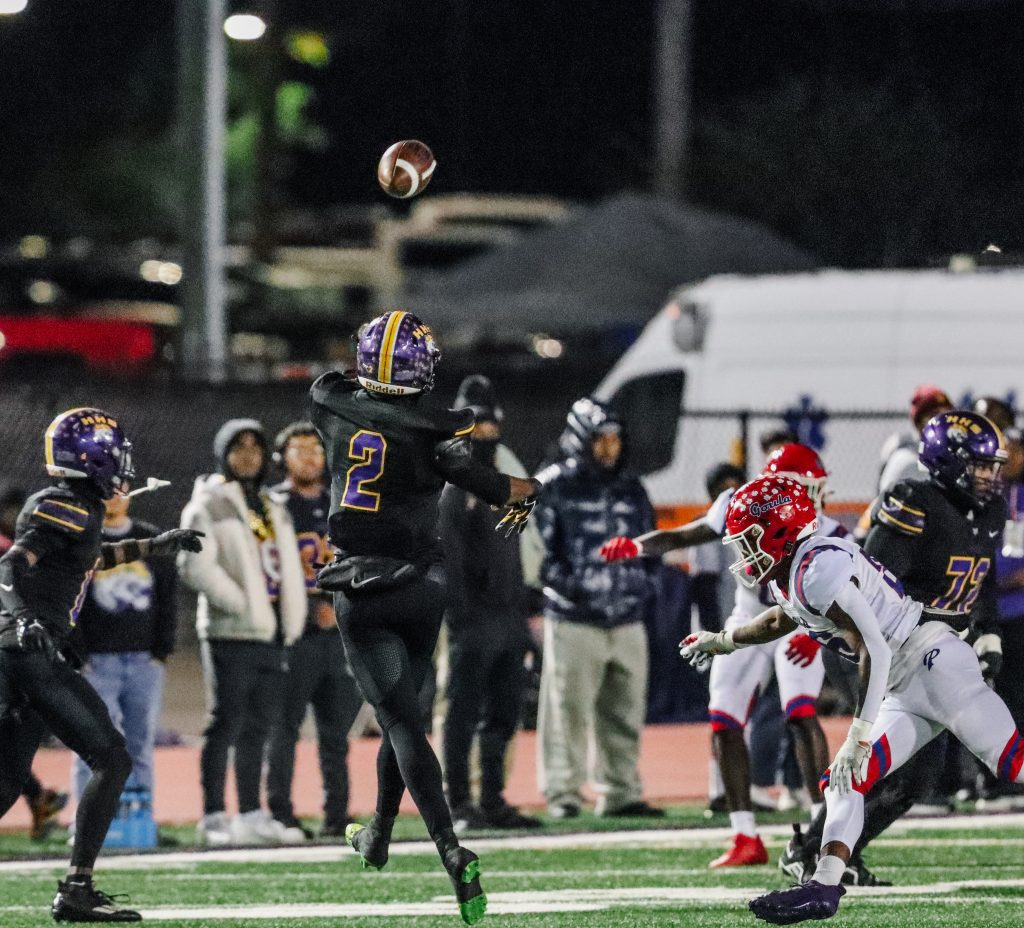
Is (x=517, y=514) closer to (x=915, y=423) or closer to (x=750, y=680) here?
(x=750, y=680)

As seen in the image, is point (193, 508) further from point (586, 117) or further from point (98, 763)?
point (586, 117)

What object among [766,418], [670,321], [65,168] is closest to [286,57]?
[65,168]

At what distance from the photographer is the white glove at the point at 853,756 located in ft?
26.4

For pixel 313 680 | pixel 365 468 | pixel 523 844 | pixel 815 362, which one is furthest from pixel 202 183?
pixel 365 468

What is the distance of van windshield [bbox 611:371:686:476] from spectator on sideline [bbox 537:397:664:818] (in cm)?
528

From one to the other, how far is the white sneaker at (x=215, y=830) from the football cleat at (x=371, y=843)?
125 inches

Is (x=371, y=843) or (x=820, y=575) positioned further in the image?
(x=371, y=843)

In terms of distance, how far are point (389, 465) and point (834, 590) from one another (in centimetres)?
161

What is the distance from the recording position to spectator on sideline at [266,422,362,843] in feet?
39.8

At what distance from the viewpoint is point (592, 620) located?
41.8 feet

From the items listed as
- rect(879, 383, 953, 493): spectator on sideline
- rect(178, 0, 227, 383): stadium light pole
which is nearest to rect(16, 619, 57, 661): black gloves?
rect(879, 383, 953, 493): spectator on sideline

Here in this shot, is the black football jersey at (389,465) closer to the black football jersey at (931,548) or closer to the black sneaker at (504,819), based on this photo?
the black football jersey at (931,548)

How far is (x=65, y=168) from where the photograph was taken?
1556 inches

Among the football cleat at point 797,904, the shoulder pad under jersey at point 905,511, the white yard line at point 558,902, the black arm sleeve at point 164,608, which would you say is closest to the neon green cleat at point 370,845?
the white yard line at point 558,902
